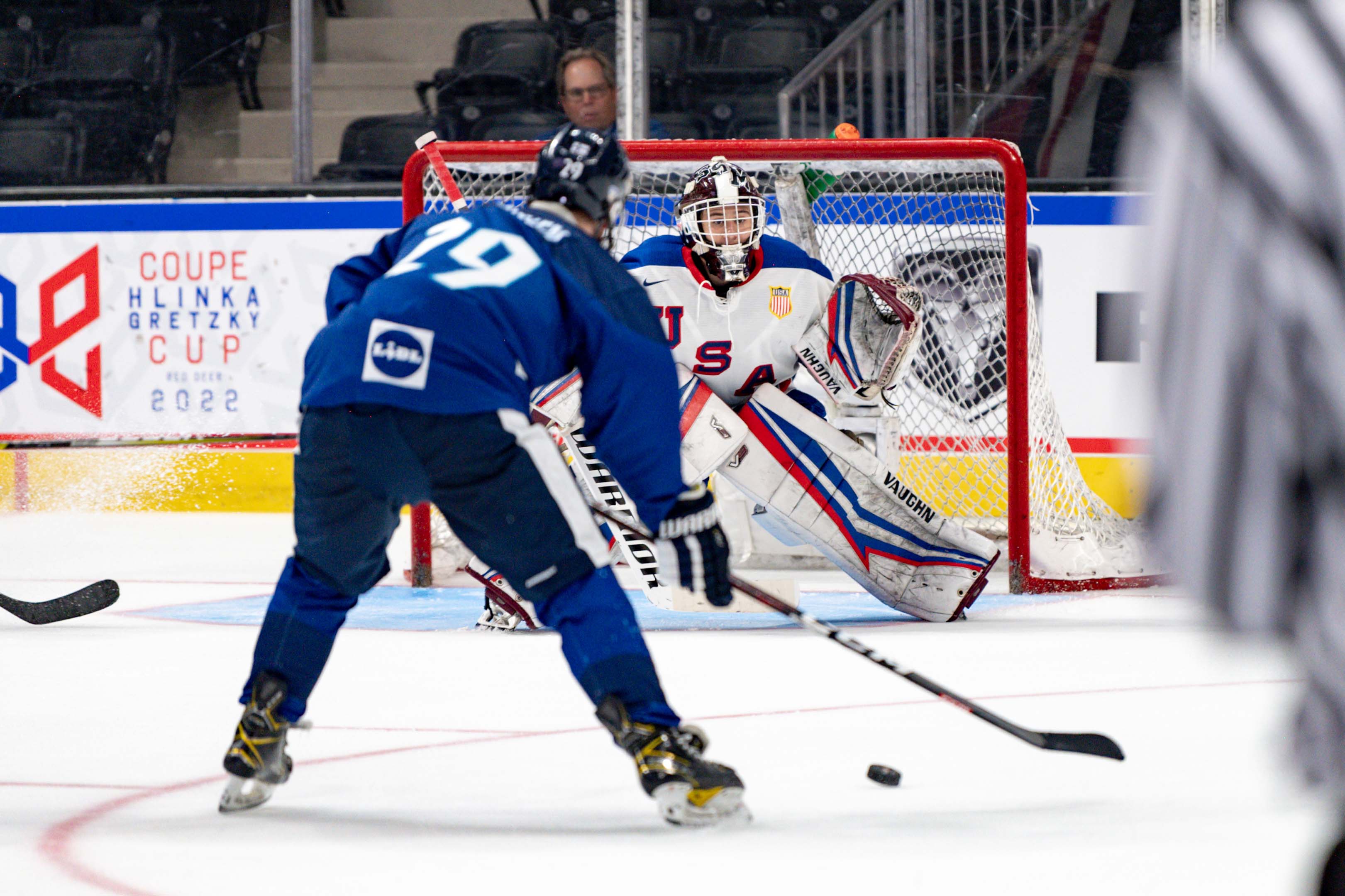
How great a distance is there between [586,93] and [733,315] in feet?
3.09

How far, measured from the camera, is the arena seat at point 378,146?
559 cm

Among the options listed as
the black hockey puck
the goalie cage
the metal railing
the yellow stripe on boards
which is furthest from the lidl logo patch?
Result: the yellow stripe on boards

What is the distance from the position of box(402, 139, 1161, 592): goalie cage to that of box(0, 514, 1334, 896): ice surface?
0.52m

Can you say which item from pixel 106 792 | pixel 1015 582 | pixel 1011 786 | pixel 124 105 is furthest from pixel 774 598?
pixel 124 105

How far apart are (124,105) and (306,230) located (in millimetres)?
1060

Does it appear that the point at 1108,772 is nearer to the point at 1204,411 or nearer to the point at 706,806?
the point at 706,806

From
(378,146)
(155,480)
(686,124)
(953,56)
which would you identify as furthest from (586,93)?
(155,480)

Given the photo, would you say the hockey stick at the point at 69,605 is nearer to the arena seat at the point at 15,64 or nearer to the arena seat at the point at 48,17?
the arena seat at the point at 15,64

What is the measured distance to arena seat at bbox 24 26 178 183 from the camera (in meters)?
5.73

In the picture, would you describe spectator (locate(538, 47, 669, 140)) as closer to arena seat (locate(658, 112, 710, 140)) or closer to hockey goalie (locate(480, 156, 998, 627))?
hockey goalie (locate(480, 156, 998, 627))

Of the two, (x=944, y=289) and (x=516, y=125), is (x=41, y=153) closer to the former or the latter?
(x=516, y=125)

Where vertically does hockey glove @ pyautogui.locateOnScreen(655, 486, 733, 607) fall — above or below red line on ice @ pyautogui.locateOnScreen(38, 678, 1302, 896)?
above

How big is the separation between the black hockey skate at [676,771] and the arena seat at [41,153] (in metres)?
4.64

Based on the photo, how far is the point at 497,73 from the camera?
573 cm
